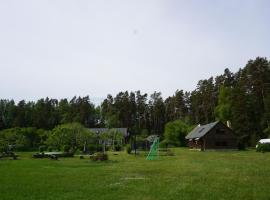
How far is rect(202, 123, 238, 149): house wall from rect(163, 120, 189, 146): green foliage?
68.4ft

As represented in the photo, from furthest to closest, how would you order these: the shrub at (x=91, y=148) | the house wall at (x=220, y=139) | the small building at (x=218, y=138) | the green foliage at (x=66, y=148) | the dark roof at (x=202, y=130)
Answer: the house wall at (x=220, y=139) → the small building at (x=218, y=138) → the dark roof at (x=202, y=130) → the shrub at (x=91, y=148) → the green foliage at (x=66, y=148)

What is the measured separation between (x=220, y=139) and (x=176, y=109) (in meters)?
58.9

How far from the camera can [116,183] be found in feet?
61.5

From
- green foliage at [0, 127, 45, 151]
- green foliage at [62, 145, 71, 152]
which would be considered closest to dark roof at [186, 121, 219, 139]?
green foliage at [62, 145, 71, 152]

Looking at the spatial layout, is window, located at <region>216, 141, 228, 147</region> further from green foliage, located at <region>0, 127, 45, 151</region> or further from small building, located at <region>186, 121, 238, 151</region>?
green foliage, located at <region>0, 127, 45, 151</region>

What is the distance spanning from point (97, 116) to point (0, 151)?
87980 millimetres

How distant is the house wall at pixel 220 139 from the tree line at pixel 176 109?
399 cm

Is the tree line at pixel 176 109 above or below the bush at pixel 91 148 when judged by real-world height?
above

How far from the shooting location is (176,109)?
129 meters

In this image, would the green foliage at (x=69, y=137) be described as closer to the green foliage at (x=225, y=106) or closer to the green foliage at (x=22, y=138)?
the green foliage at (x=22, y=138)

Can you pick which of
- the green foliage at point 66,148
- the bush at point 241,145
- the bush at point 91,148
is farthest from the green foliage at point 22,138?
the bush at point 241,145

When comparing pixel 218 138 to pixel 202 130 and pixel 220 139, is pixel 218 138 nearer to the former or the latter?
pixel 220 139

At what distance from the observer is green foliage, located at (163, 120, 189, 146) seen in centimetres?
9131

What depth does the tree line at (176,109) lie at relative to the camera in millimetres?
80938
